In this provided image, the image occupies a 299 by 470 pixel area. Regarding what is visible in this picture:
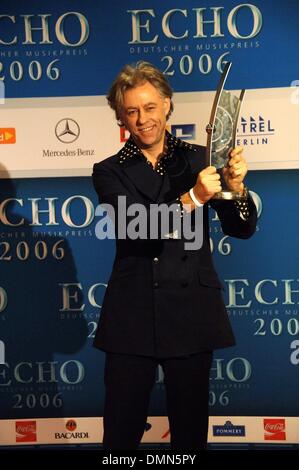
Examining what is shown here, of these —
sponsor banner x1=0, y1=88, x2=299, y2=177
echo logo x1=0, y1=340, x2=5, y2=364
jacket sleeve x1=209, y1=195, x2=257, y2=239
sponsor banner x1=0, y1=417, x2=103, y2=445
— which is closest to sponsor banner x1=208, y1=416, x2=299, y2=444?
sponsor banner x1=0, y1=417, x2=103, y2=445

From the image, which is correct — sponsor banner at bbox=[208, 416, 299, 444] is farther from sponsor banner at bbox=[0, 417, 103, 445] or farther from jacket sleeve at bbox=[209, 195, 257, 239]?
jacket sleeve at bbox=[209, 195, 257, 239]

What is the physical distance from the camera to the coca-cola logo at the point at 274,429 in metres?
3.25

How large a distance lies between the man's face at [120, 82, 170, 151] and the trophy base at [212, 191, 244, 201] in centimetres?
28

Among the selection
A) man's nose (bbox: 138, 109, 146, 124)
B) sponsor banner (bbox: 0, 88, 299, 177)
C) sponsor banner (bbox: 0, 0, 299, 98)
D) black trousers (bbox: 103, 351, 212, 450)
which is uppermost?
sponsor banner (bbox: 0, 0, 299, 98)

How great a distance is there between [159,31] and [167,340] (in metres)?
1.54

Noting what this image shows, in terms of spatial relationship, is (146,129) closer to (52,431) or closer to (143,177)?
(143,177)

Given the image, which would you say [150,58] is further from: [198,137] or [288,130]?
[288,130]

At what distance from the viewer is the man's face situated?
2.22 m

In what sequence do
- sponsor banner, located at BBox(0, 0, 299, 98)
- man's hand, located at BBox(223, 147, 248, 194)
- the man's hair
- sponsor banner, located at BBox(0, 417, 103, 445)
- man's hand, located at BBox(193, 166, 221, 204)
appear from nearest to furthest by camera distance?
man's hand, located at BBox(193, 166, 221, 204) → man's hand, located at BBox(223, 147, 248, 194) → the man's hair → sponsor banner, located at BBox(0, 0, 299, 98) → sponsor banner, located at BBox(0, 417, 103, 445)

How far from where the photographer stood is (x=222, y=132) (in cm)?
217

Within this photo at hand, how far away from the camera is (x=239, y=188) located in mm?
2164

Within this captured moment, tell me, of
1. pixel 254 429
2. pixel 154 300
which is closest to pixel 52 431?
pixel 254 429
